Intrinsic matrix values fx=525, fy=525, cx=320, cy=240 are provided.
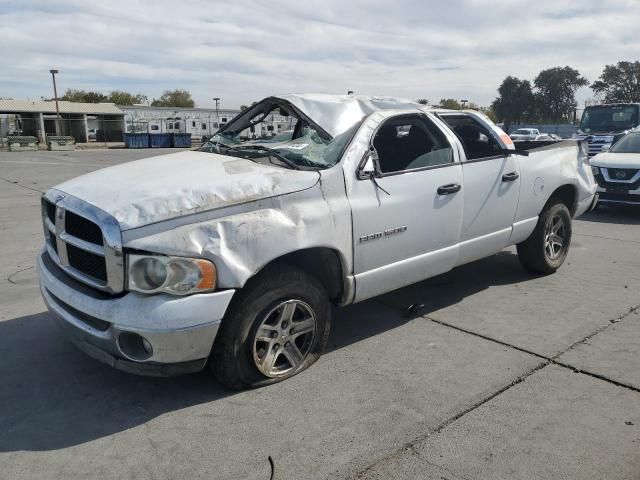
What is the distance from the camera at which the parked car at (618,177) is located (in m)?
9.63

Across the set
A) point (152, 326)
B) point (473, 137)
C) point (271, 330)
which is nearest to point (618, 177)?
point (473, 137)

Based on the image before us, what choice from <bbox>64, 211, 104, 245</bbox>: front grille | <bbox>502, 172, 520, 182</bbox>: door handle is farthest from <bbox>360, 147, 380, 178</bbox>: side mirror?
<bbox>64, 211, 104, 245</bbox>: front grille

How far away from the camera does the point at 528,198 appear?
5.14 m

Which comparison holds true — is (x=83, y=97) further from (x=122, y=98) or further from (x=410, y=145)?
(x=410, y=145)

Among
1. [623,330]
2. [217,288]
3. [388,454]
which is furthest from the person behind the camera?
[623,330]

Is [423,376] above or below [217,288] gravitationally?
below

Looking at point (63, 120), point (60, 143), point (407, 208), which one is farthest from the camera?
point (63, 120)

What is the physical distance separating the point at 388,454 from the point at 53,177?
1715 cm

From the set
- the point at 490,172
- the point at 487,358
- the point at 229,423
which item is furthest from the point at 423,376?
the point at 490,172

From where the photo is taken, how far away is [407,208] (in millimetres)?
3936

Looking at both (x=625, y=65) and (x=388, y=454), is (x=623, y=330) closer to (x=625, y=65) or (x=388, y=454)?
(x=388, y=454)

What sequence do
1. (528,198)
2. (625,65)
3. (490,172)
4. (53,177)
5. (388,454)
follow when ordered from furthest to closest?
(625,65), (53,177), (528,198), (490,172), (388,454)

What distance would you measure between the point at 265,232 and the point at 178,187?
23.2 inches

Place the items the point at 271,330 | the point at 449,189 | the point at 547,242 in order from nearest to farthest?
the point at 271,330, the point at 449,189, the point at 547,242
